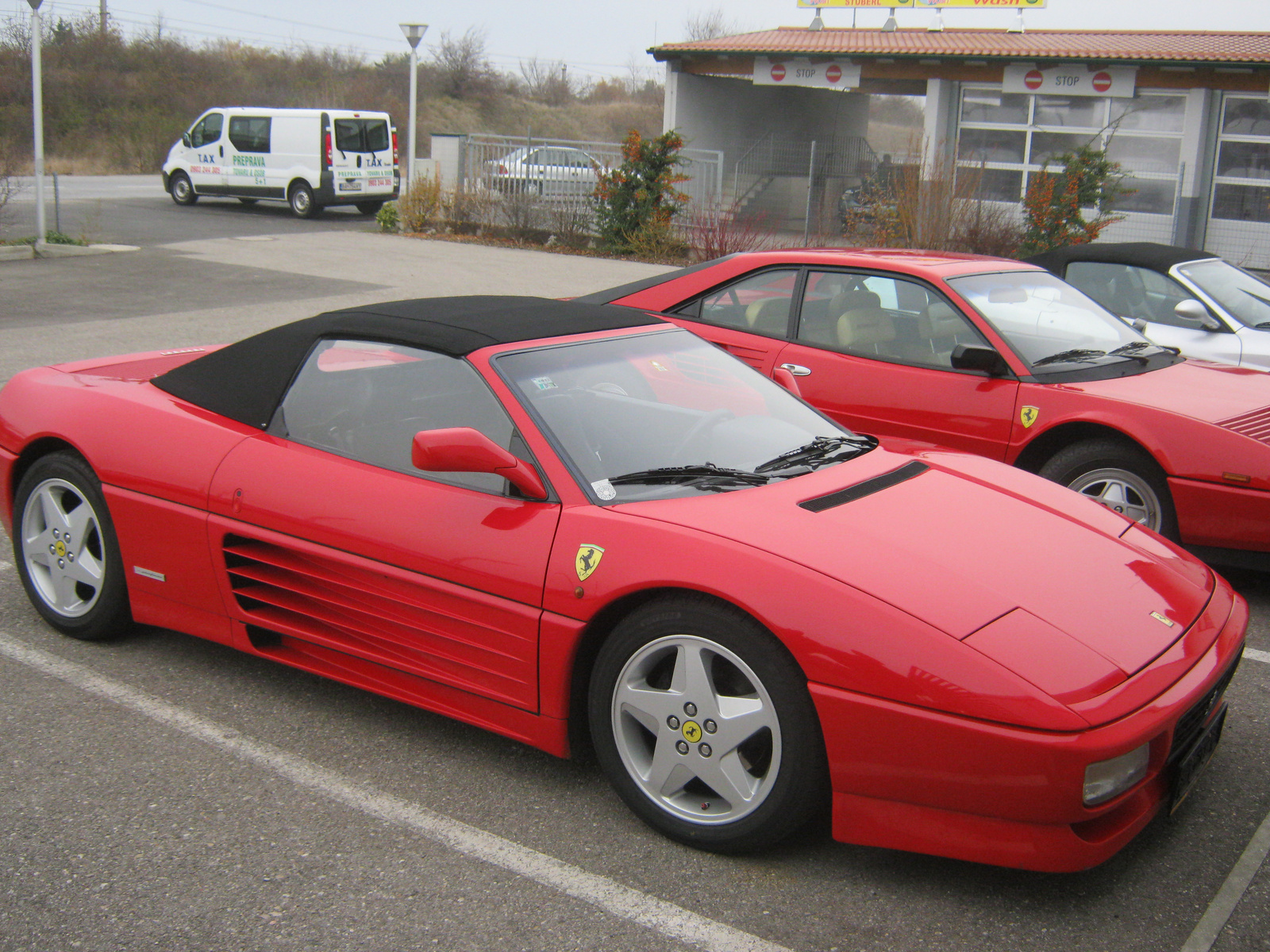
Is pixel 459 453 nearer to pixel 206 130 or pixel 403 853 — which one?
pixel 403 853

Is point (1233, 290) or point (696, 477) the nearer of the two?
point (696, 477)

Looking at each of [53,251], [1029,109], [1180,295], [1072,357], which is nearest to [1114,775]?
[1072,357]

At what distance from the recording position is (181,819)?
9.33ft

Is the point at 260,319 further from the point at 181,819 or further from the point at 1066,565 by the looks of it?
the point at 1066,565

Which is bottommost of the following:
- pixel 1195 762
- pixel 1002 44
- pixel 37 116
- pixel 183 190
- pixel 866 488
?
pixel 1195 762

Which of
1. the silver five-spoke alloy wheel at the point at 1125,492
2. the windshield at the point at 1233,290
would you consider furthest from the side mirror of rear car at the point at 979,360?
the windshield at the point at 1233,290

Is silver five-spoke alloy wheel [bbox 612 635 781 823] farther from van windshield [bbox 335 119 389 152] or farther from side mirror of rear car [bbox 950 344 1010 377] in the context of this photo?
van windshield [bbox 335 119 389 152]

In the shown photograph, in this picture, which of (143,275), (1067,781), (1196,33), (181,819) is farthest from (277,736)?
(1196,33)

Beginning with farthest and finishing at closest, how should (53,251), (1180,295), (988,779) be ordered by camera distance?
1. (53,251)
2. (1180,295)
3. (988,779)

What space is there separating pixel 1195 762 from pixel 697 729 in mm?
1195

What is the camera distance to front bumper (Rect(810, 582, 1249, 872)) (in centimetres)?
230

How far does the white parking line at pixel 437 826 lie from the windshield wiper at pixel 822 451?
47.2 inches

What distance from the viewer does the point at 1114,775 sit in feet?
7.81

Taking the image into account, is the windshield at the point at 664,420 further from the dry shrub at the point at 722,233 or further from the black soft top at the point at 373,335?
the dry shrub at the point at 722,233
